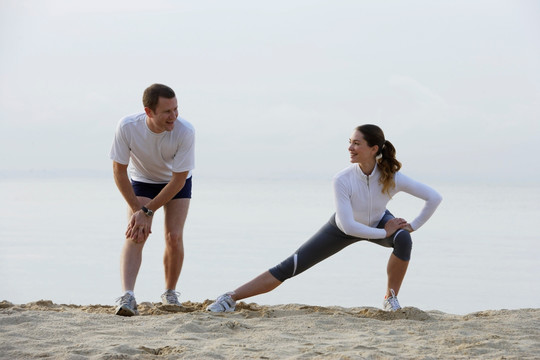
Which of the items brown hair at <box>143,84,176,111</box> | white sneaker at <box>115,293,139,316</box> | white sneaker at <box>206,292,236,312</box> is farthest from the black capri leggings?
brown hair at <box>143,84,176,111</box>

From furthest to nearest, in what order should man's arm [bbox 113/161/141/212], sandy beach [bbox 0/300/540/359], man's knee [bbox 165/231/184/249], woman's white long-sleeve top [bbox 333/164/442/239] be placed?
man's knee [bbox 165/231/184/249] < man's arm [bbox 113/161/141/212] < woman's white long-sleeve top [bbox 333/164/442/239] < sandy beach [bbox 0/300/540/359]

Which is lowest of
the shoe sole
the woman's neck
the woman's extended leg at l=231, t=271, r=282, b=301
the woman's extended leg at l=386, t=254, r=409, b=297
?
the shoe sole

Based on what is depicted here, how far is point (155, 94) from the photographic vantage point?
14.6 ft

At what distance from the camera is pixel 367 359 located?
10.9 feet

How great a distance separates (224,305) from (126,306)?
622mm

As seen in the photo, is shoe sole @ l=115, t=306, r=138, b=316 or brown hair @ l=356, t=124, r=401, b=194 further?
brown hair @ l=356, t=124, r=401, b=194

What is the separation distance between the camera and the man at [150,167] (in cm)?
458

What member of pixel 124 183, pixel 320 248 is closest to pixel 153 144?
pixel 124 183

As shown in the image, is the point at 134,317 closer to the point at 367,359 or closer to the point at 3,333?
the point at 3,333

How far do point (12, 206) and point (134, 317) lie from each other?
1353 cm

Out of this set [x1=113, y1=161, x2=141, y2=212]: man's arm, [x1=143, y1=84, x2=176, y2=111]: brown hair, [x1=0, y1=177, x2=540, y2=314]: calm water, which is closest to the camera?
[x1=143, y1=84, x2=176, y2=111]: brown hair

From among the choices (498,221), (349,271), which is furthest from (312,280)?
(498,221)

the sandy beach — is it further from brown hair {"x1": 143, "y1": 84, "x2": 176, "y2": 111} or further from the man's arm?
brown hair {"x1": 143, "y1": 84, "x2": 176, "y2": 111}

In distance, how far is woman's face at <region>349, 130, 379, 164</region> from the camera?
4645 millimetres
